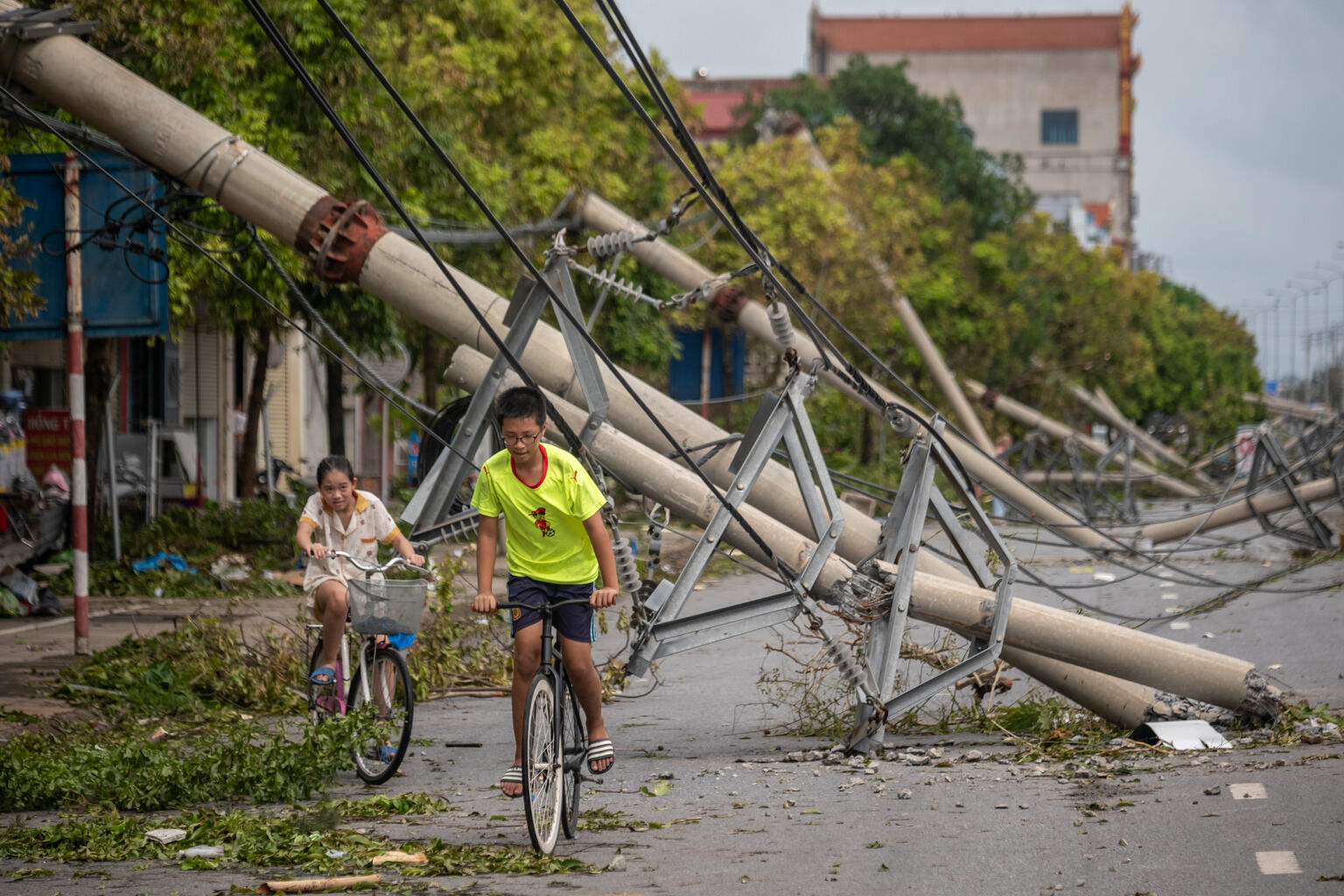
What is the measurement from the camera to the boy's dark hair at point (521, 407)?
641cm

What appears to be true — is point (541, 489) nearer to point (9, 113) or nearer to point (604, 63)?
point (604, 63)

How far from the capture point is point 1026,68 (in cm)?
9638

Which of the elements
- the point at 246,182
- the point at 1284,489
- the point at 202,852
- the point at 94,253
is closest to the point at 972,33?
the point at 1284,489

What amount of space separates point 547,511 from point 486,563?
0.33m

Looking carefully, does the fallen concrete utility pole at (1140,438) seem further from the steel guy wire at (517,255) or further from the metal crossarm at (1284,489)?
the steel guy wire at (517,255)

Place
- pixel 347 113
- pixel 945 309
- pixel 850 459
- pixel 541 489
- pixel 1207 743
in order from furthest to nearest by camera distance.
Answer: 1. pixel 945 309
2. pixel 850 459
3. pixel 347 113
4. pixel 1207 743
5. pixel 541 489

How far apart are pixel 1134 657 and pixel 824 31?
90.4 metres

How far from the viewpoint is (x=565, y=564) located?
6562mm

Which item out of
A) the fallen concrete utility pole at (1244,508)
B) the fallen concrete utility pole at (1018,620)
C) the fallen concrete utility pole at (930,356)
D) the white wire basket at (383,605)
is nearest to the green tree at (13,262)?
the fallen concrete utility pole at (1018,620)

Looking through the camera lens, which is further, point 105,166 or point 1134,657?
point 105,166

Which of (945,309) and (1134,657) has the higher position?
(945,309)

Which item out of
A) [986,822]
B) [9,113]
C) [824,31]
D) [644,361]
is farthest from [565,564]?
[824,31]

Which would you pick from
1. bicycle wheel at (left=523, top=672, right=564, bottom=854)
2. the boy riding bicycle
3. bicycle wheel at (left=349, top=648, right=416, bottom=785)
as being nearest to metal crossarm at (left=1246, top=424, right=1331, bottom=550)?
bicycle wheel at (left=349, top=648, right=416, bottom=785)

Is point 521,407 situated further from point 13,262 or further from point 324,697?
point 13,262
